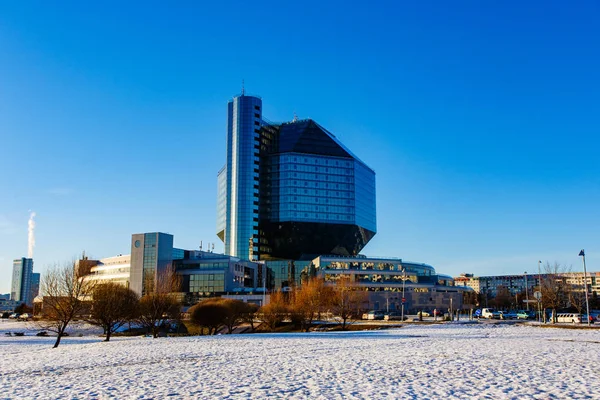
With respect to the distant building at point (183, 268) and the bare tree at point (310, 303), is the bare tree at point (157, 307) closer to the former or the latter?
the bare tree at point (310, 303)

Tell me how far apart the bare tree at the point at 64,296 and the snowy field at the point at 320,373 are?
22.0 m

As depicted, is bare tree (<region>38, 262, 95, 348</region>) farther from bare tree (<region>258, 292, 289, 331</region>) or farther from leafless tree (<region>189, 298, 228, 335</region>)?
bare tree (<region>258, 292, 289, 331</region>)

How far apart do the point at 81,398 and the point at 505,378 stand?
14112mm

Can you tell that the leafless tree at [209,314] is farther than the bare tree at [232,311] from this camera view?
No

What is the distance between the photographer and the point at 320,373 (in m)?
21.5

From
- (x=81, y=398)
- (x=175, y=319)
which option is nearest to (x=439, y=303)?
(x=175, y=319)

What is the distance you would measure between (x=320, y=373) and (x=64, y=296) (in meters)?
39.6

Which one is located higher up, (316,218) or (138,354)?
(316,218)

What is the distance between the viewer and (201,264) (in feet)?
504

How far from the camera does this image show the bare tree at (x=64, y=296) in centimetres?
5144

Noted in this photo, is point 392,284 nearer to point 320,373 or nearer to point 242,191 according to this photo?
point 242,191

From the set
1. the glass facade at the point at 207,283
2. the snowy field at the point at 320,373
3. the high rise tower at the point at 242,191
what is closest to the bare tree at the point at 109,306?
the snowy field at the point at 320,373

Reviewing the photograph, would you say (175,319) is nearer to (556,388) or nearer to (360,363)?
(360,363)

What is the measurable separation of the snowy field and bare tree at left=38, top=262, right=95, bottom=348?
72.1 feet
